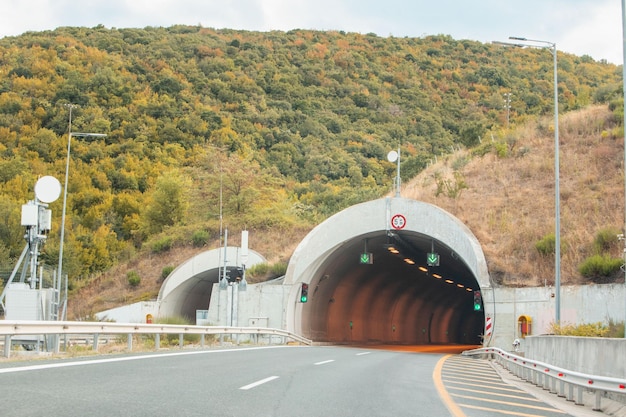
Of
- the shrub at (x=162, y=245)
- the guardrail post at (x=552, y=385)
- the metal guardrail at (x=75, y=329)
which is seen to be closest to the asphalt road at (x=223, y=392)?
the metal guardrail at (x=75, y=329)

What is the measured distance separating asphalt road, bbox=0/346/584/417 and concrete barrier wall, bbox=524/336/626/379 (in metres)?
1.35

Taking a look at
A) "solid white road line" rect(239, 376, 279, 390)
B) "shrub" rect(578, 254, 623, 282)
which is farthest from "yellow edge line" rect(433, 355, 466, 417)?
"shrub" rect(578, 254, 623, 282)

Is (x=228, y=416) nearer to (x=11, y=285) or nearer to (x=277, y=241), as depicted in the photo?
(x=11, y=285)

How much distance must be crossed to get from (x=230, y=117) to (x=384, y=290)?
5407cm

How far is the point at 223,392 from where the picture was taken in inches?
416

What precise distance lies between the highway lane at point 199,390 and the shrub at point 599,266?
57.4ft

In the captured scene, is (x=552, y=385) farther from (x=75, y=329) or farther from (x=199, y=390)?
(x=75, y=329)

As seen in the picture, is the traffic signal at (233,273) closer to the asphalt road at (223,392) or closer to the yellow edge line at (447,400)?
the asphalt road at (223,392)

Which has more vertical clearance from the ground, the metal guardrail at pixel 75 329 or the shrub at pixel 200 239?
the shrub at pixel 200 239

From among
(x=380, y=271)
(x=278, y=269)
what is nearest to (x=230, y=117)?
(x=380, y=271)

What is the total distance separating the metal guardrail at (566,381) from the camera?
11438mm

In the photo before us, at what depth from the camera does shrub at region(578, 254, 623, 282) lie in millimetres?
30531

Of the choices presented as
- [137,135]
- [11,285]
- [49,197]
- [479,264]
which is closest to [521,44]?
[479,264]

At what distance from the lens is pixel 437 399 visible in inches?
464
